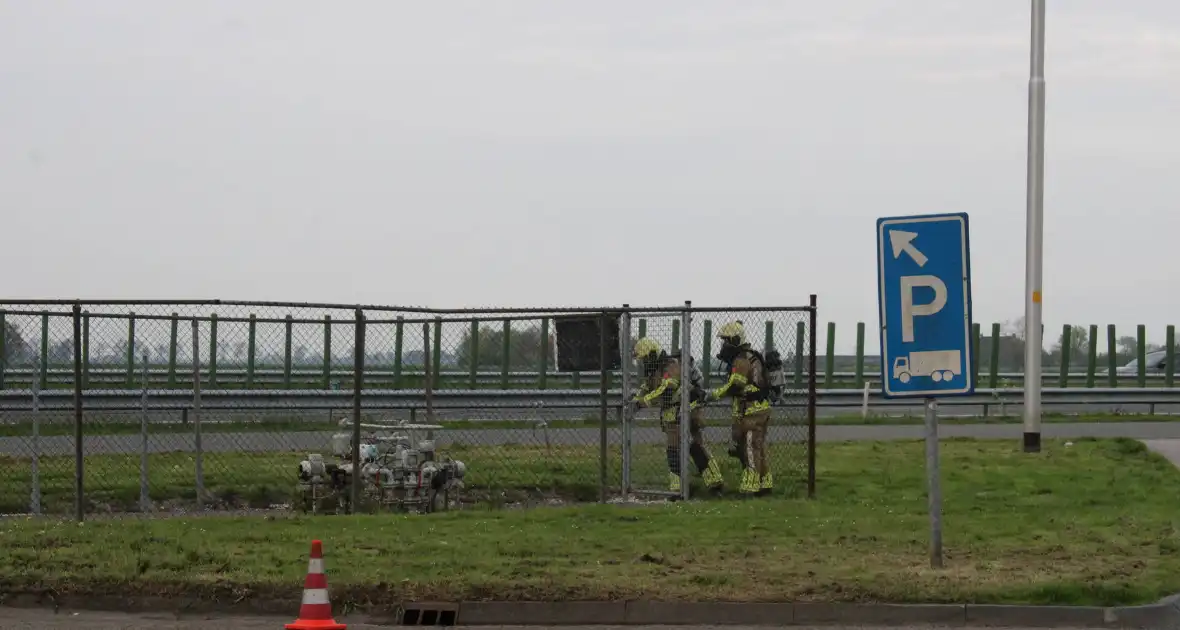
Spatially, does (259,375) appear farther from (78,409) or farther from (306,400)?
(78,409)

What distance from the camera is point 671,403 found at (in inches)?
652

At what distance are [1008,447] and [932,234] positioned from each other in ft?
36.0

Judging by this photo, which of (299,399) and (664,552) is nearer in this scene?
(664,552)

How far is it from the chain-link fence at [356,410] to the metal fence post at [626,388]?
0.02 m

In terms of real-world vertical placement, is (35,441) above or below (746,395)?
below

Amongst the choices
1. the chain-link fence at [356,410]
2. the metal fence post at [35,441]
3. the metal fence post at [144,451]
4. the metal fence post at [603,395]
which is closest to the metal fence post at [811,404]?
the chain-link fence at [356,410]

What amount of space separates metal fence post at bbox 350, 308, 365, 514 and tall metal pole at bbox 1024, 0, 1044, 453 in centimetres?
952

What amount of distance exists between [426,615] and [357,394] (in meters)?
4.56

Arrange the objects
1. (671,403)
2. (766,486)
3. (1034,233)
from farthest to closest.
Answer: (1034,233), (671,403), (766,486)

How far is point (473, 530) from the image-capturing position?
41.9ft

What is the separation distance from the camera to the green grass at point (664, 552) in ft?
33.3

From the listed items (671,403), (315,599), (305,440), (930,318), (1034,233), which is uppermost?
(1034,233)

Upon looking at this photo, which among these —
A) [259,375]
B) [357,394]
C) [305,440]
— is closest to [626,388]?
[357,394]

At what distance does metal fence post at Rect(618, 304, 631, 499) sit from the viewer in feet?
52.5
